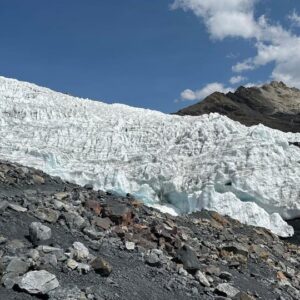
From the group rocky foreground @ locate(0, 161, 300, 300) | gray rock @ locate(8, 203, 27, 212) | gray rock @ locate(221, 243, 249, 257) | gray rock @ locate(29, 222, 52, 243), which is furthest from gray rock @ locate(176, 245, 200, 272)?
gray rock @ locate(8, 203, 27, 212)

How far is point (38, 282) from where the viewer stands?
6602 mm

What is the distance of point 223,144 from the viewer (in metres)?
21.7

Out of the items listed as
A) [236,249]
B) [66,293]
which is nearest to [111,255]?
[66,293]

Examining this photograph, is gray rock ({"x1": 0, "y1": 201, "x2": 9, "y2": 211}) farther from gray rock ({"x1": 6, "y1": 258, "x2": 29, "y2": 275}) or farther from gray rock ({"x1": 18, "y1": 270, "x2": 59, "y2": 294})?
gray rock ({"x1": 18, "y1": 270, "x2": 59, "y2": 294})

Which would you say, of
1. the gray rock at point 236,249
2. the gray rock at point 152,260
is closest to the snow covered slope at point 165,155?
the gray rock at point 236,249

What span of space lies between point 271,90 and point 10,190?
113780mm

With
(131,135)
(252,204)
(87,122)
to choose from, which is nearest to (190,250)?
(252,204)

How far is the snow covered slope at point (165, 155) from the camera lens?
774 inches

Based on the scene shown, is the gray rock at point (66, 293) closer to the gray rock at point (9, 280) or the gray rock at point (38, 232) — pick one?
the gray rock at point (9, 280)

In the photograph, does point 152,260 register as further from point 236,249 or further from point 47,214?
point 236,249

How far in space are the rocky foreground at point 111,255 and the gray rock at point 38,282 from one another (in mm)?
12

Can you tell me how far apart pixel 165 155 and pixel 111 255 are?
1346 centimetres

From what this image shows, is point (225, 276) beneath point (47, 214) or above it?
beneath

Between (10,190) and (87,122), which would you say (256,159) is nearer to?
(87,122)
